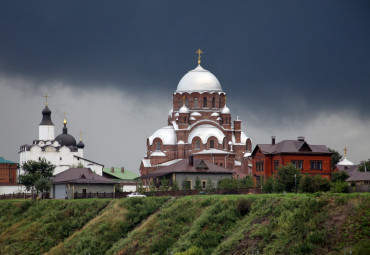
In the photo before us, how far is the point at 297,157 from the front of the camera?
6831 centimetres

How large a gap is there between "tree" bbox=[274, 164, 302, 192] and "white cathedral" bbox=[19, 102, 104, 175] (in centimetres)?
5163

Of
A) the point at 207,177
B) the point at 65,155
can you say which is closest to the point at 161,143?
the point at 65,155

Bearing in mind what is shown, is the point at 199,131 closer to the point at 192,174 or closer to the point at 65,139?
the point at 192,174

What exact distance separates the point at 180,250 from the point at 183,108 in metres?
59.7

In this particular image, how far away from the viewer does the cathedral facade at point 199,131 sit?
95.0 meters

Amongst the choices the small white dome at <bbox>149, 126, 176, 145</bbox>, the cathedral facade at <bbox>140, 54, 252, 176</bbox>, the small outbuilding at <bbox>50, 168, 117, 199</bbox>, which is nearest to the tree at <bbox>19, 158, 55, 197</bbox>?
the small outbuilding at <bbox>50, 168, 117, 199</bbox>

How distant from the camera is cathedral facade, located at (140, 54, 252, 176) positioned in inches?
3740

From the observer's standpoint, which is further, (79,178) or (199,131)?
(199,131)

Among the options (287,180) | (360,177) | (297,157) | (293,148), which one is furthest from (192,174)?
(287,180)

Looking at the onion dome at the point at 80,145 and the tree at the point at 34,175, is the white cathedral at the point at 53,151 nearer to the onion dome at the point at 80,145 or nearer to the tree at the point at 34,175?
the onion dome at the point at 80,145

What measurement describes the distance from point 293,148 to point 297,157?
0.89 meters

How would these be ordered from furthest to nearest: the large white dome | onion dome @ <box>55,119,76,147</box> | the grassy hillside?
onion dome @ <box>55,119,76,147</box> → the large white dome → the grassy hillside

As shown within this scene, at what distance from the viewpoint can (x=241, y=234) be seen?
1464 inches

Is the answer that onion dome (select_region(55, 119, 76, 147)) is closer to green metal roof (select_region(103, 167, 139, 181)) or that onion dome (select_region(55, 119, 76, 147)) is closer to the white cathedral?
the white cathedral
